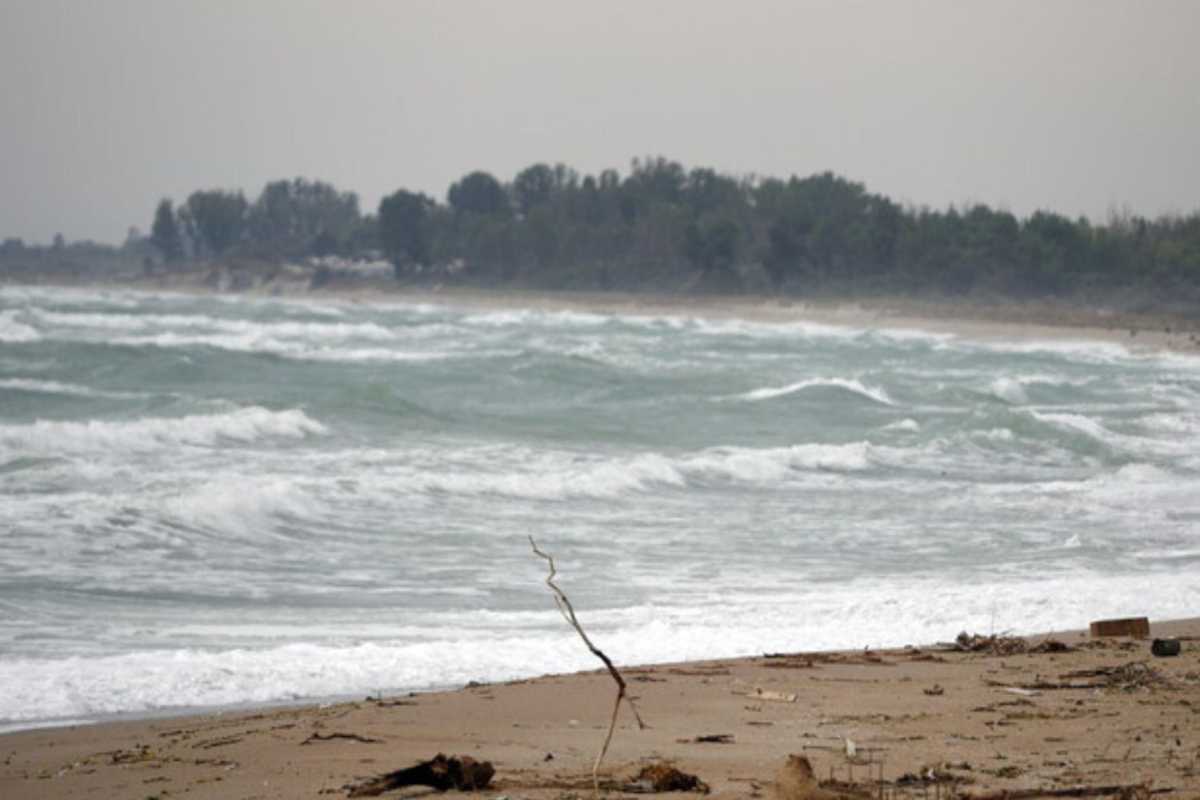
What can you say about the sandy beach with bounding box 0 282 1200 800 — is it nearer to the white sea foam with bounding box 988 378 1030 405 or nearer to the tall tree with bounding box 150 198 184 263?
the white sea foam with bounding box 988 378 1030 405

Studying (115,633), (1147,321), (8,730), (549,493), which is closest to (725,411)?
(549,493)

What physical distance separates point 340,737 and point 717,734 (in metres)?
1.46

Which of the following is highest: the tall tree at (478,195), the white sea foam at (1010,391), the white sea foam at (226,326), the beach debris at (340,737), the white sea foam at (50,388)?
the tall tree at (478,195)

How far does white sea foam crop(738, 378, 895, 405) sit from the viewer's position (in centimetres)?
3316

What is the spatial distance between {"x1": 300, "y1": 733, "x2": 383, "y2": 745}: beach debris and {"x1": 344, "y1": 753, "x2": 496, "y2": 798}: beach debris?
3.20 feet

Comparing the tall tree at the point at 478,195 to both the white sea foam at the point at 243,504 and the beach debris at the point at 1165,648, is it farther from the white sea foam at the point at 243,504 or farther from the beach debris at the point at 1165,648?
the beach debris at the point at 1165,648

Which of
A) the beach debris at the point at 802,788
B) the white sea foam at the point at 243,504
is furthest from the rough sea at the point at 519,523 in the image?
the beach debris at the point at 802,788

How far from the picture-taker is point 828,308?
96.5 m

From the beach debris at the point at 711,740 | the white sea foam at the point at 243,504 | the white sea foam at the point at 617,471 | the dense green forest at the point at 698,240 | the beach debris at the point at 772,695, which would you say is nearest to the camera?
the beach debris at the point at 711,740

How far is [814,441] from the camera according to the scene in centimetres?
2503

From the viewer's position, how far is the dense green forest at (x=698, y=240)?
99.4 meters

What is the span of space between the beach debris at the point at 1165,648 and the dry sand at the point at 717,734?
0.75 ft

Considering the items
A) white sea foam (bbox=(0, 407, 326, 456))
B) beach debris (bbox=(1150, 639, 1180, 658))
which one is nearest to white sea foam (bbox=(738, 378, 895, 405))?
white sea foam (bbox=(0, 407, 326, 456))

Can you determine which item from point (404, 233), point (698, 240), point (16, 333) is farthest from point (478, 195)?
point (16, 333)
